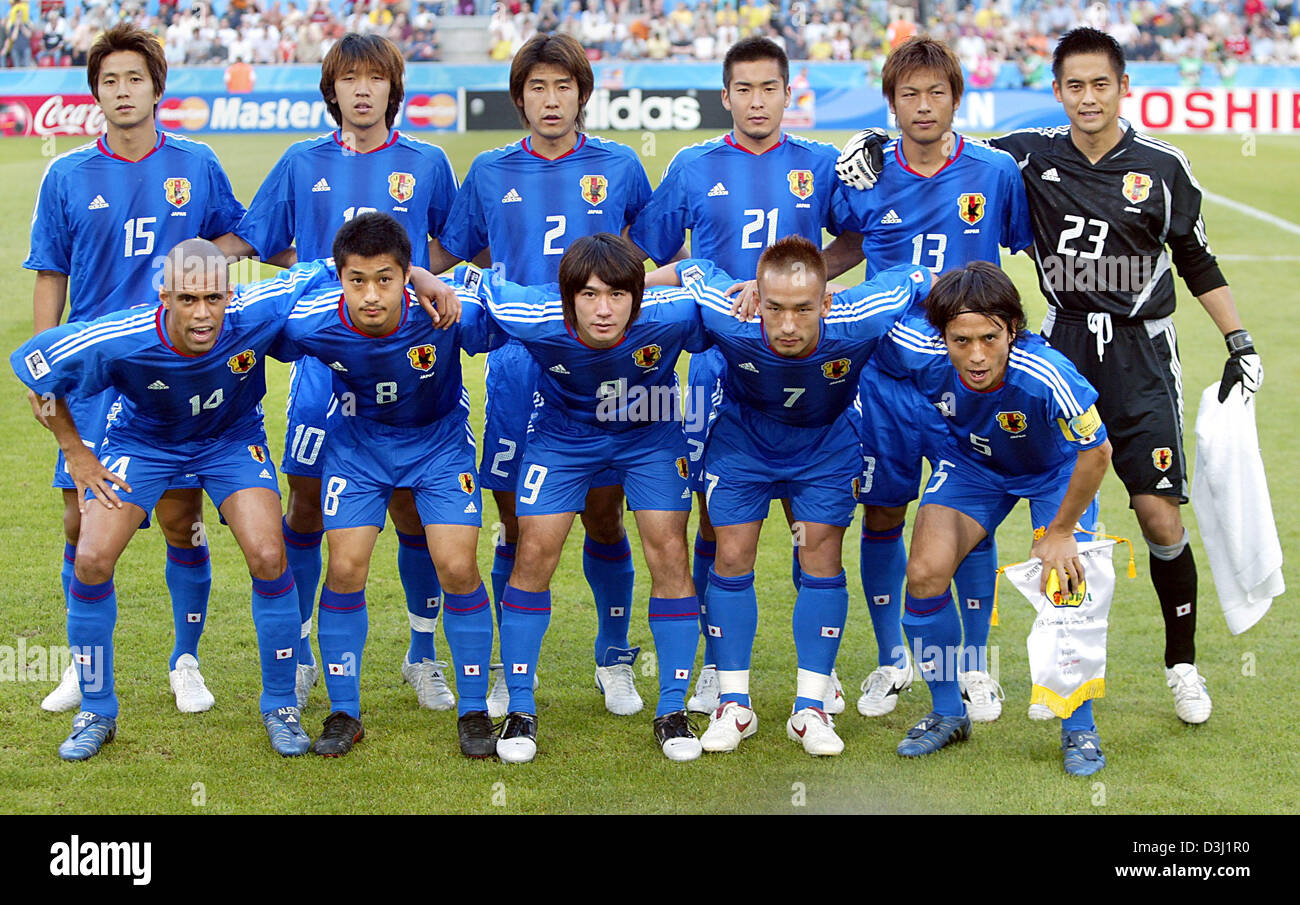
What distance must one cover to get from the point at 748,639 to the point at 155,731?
6.94 ft

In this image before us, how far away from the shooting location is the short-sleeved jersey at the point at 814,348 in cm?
474

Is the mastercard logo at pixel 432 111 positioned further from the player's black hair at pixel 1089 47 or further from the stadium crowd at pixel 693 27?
the player's black hair at pixel 1089 47

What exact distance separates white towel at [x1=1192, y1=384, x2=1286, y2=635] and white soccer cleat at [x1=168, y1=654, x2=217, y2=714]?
12.4 feet

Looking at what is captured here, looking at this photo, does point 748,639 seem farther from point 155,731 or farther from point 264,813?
point 155,731

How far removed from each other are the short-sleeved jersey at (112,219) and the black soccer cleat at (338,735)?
5.66 ft

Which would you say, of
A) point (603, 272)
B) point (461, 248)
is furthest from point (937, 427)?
point (461, 248)

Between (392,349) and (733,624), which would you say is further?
(733,624)

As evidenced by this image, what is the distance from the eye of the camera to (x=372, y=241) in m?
4.68

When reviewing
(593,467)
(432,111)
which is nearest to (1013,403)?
(593,467)

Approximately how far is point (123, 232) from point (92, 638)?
1496 millimetres

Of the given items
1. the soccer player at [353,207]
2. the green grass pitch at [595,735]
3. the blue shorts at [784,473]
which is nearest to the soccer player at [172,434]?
the green grass pitch at [595,735]

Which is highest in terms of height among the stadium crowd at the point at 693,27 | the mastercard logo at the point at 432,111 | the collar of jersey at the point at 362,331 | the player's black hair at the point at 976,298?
the stadium crowd at the point at 693,27

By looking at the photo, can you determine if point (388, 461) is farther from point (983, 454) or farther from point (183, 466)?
point (983, 454)

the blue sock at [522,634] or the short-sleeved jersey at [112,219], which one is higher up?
the short-sleeved jersey at [112,219]
